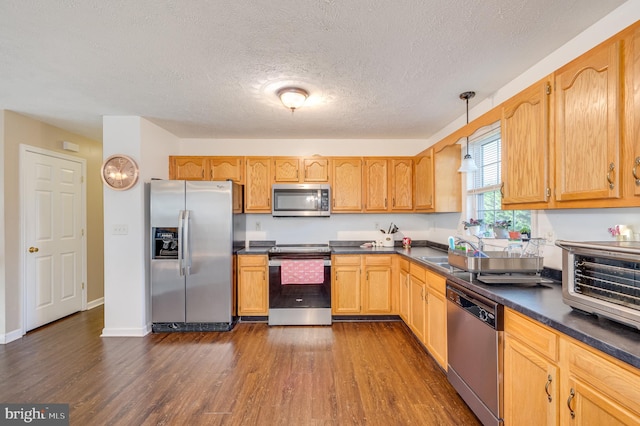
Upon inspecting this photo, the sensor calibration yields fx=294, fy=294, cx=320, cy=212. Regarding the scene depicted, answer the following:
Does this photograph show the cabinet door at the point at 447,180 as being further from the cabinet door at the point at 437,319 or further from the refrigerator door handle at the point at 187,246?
the refrigerator door handle at the point at 187,246

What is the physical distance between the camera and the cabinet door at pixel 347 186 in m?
3.96

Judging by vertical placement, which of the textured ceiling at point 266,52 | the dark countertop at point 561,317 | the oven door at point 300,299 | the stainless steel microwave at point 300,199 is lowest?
the oven door at point 300,299

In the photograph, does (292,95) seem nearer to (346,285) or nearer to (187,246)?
(187,246)

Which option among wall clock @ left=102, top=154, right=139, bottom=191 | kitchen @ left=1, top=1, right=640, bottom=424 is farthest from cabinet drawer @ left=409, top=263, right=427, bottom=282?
wall clock @ left=102, top=154, right=139, bottom=191

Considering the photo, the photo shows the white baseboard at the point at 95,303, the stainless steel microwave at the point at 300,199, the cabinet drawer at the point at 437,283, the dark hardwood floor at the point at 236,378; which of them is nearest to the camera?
the dark hardwood floor at the point at 236,378

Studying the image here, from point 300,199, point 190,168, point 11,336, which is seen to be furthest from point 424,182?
point 11,336

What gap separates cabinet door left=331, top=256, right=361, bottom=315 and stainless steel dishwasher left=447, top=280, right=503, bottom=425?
4.89ft

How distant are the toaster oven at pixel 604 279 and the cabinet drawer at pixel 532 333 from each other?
17 cm

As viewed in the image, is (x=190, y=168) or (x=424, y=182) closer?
(x=424, y=182)

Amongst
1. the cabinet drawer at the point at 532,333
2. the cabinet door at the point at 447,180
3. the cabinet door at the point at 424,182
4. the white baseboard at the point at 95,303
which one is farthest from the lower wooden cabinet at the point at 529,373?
the white baseboard at the point at 95,303

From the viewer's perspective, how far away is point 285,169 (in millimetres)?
3943

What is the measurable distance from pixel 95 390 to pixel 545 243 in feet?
11.4

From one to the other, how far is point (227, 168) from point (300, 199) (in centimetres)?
107

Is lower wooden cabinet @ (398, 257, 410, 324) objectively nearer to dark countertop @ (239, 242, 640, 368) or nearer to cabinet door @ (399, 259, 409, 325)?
cabinet door @ (399, 259, 409, 325)
